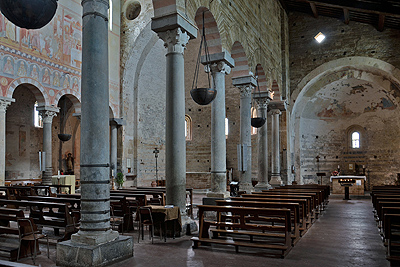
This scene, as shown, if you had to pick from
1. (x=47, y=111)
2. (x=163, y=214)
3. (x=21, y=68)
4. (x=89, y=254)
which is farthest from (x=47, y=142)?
(x=89, y=254)

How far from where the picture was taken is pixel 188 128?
76.6 feet

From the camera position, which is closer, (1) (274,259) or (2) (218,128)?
(1) (274,259)

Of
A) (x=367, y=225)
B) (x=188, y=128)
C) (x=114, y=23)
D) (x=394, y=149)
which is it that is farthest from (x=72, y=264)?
(x=394, y=149)

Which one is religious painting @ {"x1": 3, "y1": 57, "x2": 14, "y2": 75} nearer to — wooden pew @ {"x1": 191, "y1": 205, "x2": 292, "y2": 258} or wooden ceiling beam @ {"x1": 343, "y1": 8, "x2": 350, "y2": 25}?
wooden pew @ {"x1": 191, "y1": 205, "x2": 292, "y2": 258}

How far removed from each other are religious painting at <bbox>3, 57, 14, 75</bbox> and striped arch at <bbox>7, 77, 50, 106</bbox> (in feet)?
1.26

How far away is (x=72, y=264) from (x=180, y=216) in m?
2.60

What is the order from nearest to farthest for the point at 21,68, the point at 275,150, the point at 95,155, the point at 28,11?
the point at 28,11 < the point at 95,155 < the point at 21,68 < the point at 275,150

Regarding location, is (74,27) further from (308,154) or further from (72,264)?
(308,154)

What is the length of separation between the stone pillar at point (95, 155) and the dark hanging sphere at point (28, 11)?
1.06 m

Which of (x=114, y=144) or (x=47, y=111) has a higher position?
(x=47, y=111)

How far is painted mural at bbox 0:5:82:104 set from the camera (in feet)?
42.2

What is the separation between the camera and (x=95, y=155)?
16.3 feet

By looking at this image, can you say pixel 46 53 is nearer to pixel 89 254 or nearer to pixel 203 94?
pixel 203 94

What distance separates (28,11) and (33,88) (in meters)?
11.4
